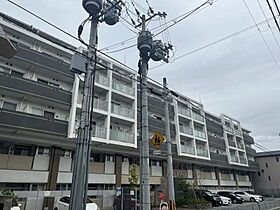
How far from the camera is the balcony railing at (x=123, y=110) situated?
23844 mm

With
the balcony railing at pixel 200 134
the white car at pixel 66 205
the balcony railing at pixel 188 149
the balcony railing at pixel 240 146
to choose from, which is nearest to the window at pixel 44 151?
the white car at pixel 66 205

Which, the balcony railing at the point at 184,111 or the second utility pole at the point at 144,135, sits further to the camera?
the balcony railing at the point at 184,111

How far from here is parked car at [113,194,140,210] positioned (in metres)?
19.7

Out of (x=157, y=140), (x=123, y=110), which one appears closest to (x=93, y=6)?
(x=157, y=140)

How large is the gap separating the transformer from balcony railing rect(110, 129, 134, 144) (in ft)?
44.9

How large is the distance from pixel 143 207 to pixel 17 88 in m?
14.1

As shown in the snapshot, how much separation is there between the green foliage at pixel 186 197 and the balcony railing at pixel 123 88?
422 inches

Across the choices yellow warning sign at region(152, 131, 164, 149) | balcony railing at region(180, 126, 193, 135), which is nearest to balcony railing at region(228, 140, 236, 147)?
balcony railing at region(180, 126, 193, 135)

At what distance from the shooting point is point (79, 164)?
712 cm

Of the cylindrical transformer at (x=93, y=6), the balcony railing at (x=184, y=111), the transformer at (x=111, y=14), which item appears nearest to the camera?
the cylindrical transformer at (x=93, y=6)

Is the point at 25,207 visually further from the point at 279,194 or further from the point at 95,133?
the point at 279,194

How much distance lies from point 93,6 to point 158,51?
3572 mm

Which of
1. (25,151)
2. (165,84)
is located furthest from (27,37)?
(165,84)

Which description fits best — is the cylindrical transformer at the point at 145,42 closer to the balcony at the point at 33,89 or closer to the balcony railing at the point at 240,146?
the balcony at the point at 33,89
